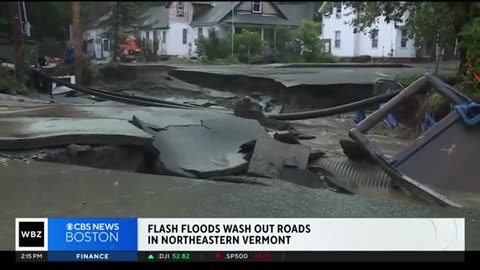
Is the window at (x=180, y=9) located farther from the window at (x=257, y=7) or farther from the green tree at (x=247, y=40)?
the green tree at (x=247, y=40)

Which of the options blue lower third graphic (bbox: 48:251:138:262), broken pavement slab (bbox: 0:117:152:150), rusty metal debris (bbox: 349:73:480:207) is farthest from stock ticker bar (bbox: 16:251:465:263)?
broken pavement slab (bbox: 0:117:152:150)

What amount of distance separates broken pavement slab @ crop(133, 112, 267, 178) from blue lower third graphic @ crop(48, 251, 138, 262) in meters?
3.58

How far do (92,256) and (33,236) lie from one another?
14.7 inches

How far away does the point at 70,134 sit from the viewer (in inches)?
261

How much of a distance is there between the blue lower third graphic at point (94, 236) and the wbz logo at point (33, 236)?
4 centimetres

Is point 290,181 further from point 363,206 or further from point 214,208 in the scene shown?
point 214,208

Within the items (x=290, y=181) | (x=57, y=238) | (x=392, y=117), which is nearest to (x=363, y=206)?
(x=290, y=181)

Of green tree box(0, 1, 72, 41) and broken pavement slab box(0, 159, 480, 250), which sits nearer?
green tree box(0, 1, 72, 41)

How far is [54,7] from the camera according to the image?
6.75ft

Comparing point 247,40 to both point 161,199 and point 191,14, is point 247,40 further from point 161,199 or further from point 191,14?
point 191,14

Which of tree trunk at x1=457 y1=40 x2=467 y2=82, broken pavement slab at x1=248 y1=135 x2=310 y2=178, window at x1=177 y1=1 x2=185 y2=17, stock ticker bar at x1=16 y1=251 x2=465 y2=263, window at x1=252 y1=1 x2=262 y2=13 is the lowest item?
broken pavement slab at x1=248 y1=135 x2=310 y2=178

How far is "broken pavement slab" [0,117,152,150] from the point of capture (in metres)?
6.48

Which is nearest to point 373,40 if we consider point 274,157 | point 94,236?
point 274,157

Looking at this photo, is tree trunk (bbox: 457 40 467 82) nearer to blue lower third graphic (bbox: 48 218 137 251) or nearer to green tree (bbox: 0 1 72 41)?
blue lower third graphic (bbox: 48 218 137 251)
